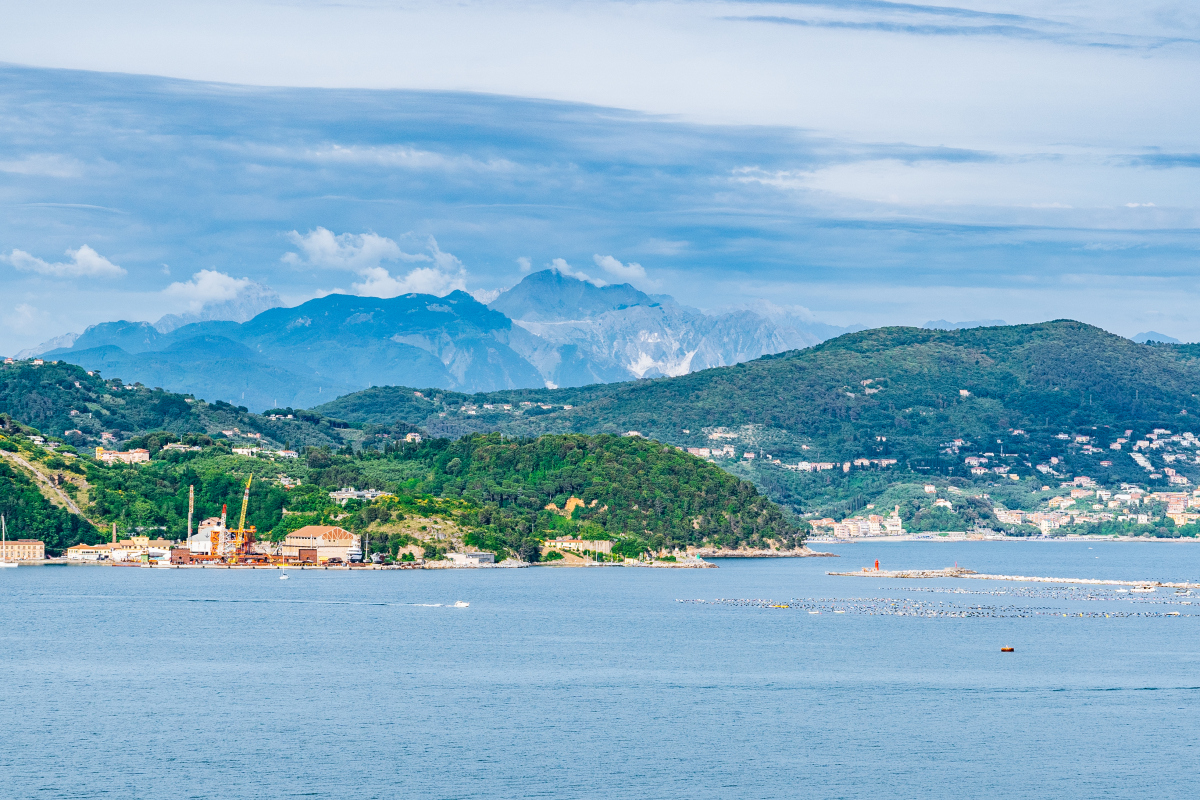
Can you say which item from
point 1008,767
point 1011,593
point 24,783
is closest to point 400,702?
point 24,783

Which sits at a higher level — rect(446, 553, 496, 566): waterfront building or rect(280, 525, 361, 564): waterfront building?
rect(280, 525, 361, 564): waterfront building

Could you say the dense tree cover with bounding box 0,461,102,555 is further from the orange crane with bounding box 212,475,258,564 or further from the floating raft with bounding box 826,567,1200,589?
the floating raft with bounding box 826,567,1200,589

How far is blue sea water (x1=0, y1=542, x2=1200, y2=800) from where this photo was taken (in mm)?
59750

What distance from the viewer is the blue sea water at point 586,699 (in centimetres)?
5975

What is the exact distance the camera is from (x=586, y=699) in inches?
3086

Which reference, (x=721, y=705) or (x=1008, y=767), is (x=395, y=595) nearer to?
(x=721, y=705)

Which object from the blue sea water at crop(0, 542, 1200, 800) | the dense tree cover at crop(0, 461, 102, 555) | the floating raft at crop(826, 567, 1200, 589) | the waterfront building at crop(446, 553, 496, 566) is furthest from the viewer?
the waterfront building at crop(446, 553, 496, 566)

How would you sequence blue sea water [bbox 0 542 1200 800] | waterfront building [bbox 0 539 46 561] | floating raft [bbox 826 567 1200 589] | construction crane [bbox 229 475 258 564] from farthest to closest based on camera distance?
construction crane [bbox 229 475 258 564] → waterfront building [bbox 0 539 46 561] → floating raft [bbox 826 567 1200 589] → blue sea water [bbox 0 542 1200 800]

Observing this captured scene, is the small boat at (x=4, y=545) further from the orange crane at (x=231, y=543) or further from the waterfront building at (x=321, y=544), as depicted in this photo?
the waterfront building at (x=321, y=544)

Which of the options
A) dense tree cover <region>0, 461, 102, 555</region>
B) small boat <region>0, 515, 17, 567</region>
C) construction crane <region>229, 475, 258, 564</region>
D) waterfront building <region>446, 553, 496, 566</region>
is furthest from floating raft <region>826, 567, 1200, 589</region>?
small boat <region>0, 515, 17, 567</region>

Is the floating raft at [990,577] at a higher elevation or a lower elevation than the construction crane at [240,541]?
lower

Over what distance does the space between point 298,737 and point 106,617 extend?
5482 cm

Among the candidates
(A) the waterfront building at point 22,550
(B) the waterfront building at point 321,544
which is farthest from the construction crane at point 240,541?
(A) the waterfront building at point 22,550

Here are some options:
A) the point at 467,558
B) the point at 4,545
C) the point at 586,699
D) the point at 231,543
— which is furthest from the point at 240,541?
the point at 586,699
